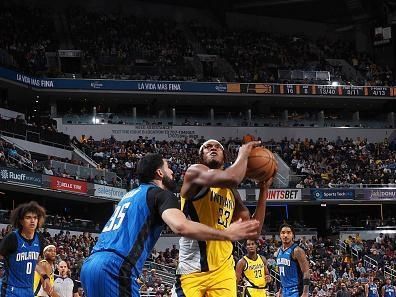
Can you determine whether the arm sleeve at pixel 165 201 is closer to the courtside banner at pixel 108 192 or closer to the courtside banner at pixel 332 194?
the courtside banner at pixel 108 192

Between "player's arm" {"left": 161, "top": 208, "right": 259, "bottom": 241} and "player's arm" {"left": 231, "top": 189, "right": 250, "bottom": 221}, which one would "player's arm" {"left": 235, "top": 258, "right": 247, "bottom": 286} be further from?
"player's arm" {"left": 161, "top": 208, "right": 259, "bottom": 241}

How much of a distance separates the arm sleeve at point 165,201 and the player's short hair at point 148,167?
25cm

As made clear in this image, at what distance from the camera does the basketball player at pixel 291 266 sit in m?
12.2

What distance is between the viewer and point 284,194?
43.1 meters

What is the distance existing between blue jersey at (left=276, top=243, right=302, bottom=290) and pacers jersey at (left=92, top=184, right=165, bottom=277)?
23.0 ft

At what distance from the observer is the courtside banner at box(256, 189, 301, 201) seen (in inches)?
1688

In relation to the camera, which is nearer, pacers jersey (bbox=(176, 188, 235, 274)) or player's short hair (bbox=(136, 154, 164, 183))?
player's short hair (bbox=(136, 154, 164, 183))

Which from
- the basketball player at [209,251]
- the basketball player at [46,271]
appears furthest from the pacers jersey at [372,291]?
the basketball player at [209,251]

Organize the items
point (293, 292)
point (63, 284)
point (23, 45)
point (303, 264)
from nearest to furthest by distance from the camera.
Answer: point (63, 284), point (303, 264), point (293, 292), point (23, 45)

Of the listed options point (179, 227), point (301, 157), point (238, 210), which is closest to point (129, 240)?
point (179, 227)

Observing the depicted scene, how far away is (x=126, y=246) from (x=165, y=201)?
47cm

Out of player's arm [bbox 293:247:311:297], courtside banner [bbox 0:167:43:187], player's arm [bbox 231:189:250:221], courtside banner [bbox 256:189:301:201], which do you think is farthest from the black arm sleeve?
courtside banner [bbox 256:189:301:201]

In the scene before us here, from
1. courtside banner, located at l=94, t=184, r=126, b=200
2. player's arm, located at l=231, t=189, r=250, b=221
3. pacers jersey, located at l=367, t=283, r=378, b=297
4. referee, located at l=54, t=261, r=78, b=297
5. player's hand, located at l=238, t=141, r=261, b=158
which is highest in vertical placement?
courtside banner, located at l=94, t=184, r=126, b=200

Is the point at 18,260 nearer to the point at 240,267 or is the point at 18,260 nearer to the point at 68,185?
the point at 240,267
